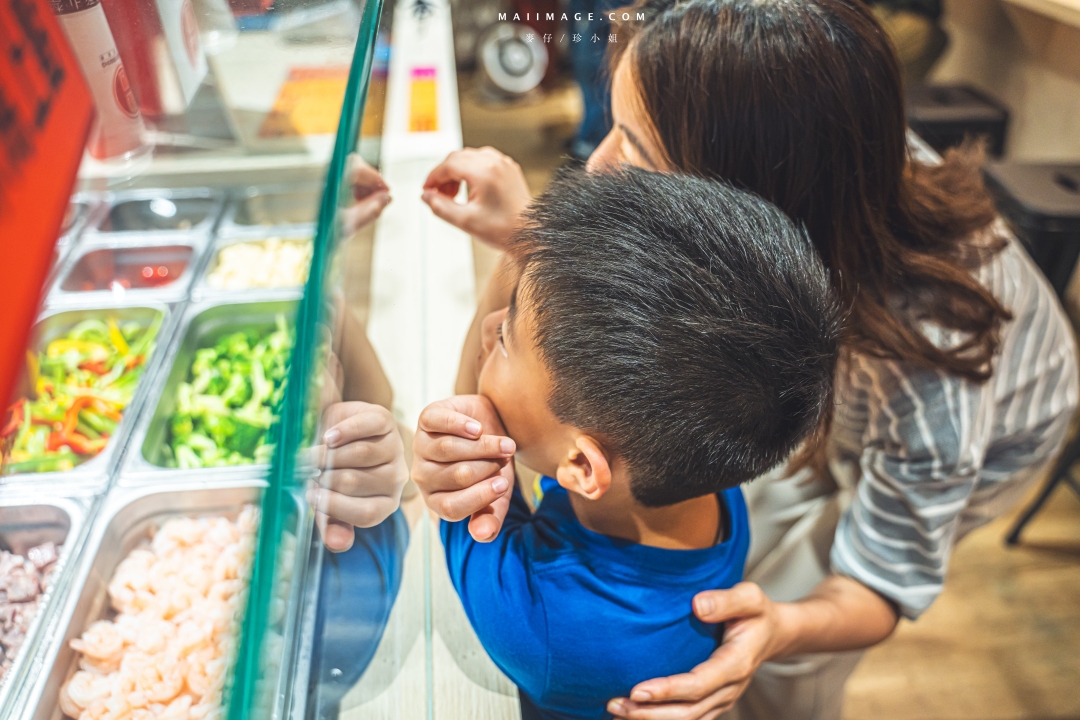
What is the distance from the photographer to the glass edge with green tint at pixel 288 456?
13.8 inches

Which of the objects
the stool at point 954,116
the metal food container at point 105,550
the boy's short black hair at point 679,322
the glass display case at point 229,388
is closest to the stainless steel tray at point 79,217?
the glass display case at point 229,388

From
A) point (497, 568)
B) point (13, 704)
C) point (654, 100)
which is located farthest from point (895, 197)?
point (13, 704)

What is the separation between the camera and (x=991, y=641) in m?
1.86

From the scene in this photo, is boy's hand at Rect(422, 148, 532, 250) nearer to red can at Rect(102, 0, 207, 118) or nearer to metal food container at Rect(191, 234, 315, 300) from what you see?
red can at Rect(102, 0, 207, 118)

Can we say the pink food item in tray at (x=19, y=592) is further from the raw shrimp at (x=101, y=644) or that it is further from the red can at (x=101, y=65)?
the red can at (x=101, y=65)

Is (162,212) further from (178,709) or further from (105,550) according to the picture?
(178,709)

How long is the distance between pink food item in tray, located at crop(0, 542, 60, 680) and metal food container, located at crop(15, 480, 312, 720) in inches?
1.2

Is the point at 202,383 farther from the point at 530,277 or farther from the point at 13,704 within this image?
the point at 530,277

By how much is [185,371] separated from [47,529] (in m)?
0.39

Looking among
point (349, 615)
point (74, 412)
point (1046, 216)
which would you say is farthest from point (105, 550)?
point (1046, 216)

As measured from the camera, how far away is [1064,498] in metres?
2.23

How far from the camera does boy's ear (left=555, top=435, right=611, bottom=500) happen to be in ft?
1.86

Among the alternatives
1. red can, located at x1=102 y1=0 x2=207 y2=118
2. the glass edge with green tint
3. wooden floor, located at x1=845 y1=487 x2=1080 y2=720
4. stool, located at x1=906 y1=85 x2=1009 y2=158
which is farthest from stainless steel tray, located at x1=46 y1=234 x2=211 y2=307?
stool, located at x1=906 y1=85 x2=1009 y2=158

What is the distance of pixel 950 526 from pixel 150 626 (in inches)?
39.8
